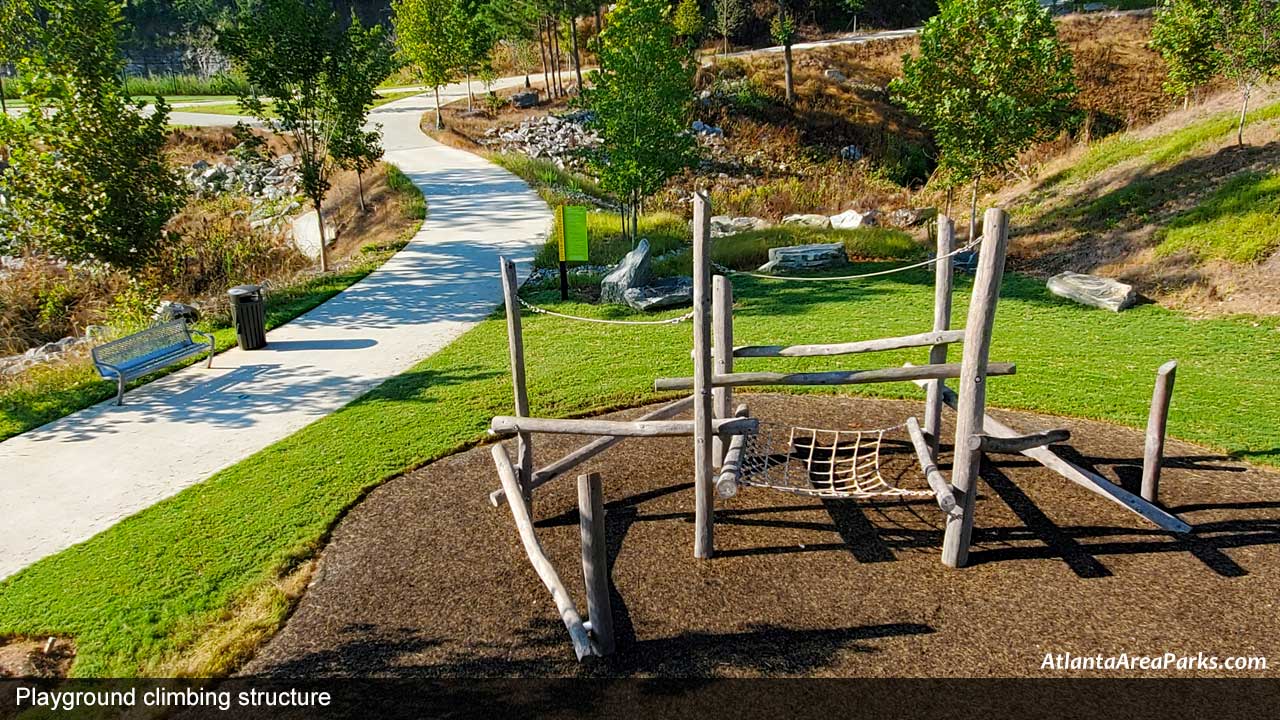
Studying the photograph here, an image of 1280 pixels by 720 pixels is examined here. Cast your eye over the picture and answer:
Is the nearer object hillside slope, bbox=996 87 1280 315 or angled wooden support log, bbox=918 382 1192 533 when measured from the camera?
angled wooden support log, bbox=918 382 1192 533

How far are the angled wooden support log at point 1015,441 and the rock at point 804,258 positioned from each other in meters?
10.5

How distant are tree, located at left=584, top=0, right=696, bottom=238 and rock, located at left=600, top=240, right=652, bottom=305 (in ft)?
11.2

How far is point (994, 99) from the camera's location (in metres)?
17.0

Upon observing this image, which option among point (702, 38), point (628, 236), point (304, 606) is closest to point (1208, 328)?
point (628, 236)

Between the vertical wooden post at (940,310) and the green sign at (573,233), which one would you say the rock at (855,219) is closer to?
the green sign at (573,233)

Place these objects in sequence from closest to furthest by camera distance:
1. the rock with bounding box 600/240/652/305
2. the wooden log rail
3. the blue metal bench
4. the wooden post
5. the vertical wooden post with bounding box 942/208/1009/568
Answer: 1. the wooden post
2. the vertical wooden post with bounding box 942/208/1009/568
3. the wooden log rail
4. the blue metal bench
5. the rock with bounding box 600/240/652/305

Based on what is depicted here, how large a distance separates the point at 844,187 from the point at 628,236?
11.8 m

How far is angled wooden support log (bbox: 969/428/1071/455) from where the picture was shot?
6715 mm

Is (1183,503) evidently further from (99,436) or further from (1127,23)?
(1127,23)

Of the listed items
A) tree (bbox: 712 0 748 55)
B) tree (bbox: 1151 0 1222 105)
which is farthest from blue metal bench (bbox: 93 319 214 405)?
tree (bbox: 712 0 748 55)

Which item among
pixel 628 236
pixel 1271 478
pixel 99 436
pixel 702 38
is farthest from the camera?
pixel 702 38

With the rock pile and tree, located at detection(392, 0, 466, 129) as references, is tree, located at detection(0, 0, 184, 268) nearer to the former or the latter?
the rock pile

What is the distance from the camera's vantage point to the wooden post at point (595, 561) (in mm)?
5715

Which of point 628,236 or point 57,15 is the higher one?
point 57,15
